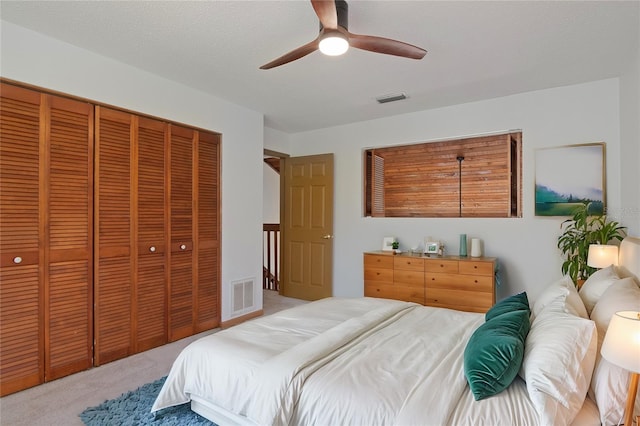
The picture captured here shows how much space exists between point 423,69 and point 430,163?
1993 mm

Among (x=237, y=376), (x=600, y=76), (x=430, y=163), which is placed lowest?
(x=237, y=376)

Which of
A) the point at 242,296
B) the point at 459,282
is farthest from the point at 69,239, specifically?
the point at 459,282

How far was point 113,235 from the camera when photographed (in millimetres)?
2939

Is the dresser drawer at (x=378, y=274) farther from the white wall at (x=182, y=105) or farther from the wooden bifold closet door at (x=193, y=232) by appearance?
the wooden bifold closet door at (x=193, y=232)

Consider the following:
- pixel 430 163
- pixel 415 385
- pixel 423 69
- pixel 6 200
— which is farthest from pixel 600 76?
pixel 6 200

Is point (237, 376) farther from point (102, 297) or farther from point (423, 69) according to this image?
point (423, 69)

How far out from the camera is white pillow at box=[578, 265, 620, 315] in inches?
78.6

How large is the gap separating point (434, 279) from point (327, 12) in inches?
117

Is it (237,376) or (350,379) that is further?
(237,376)

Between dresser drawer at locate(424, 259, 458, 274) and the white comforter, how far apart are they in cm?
133

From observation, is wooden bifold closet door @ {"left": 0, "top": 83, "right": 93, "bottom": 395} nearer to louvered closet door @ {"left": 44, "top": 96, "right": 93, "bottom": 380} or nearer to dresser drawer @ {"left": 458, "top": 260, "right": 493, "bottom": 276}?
louvered closet door @ {"left": 44, "top": 96, "right": 93, "bottom": 380}

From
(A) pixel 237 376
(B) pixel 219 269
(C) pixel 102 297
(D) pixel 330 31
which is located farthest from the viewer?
(B) pixel 219 269

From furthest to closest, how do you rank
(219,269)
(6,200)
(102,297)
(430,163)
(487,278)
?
(430,163) → (219,269) → (487,278) → (102,297) → (6,200)

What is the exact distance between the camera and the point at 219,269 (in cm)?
387
